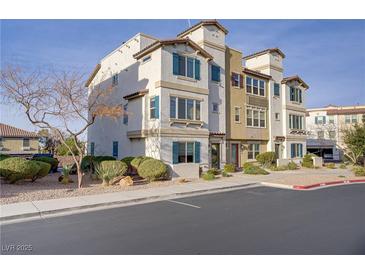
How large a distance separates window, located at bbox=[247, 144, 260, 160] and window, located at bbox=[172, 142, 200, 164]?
7.97m

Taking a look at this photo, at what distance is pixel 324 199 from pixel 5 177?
15.8m

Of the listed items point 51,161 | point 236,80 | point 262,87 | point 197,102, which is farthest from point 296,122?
point 51,161

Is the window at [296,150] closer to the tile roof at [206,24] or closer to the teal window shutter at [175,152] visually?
the tile roof at [206,24]

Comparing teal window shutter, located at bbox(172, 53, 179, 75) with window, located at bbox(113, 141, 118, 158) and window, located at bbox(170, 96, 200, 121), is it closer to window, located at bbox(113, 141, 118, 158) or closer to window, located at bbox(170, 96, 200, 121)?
window, located at bbox(170, 96, 200, 121)

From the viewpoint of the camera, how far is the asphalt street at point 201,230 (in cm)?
598

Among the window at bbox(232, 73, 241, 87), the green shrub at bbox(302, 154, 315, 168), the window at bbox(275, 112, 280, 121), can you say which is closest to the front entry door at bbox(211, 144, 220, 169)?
the window at bbox(232, 73, 241, 87)

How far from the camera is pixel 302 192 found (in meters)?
13.8

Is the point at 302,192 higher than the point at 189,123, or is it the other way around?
the point at 189,123

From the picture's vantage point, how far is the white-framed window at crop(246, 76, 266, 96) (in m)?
25.5

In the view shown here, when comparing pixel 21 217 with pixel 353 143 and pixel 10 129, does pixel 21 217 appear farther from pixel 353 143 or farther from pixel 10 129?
pixel 10 129

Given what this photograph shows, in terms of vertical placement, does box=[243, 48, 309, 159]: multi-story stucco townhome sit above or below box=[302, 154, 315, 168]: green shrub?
above

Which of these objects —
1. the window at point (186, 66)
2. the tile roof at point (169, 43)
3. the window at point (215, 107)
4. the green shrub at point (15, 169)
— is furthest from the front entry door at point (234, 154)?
the green shrub at point (15, 169)

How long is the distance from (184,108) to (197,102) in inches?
52.4

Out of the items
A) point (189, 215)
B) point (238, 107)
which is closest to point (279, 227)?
point (189, 215)
